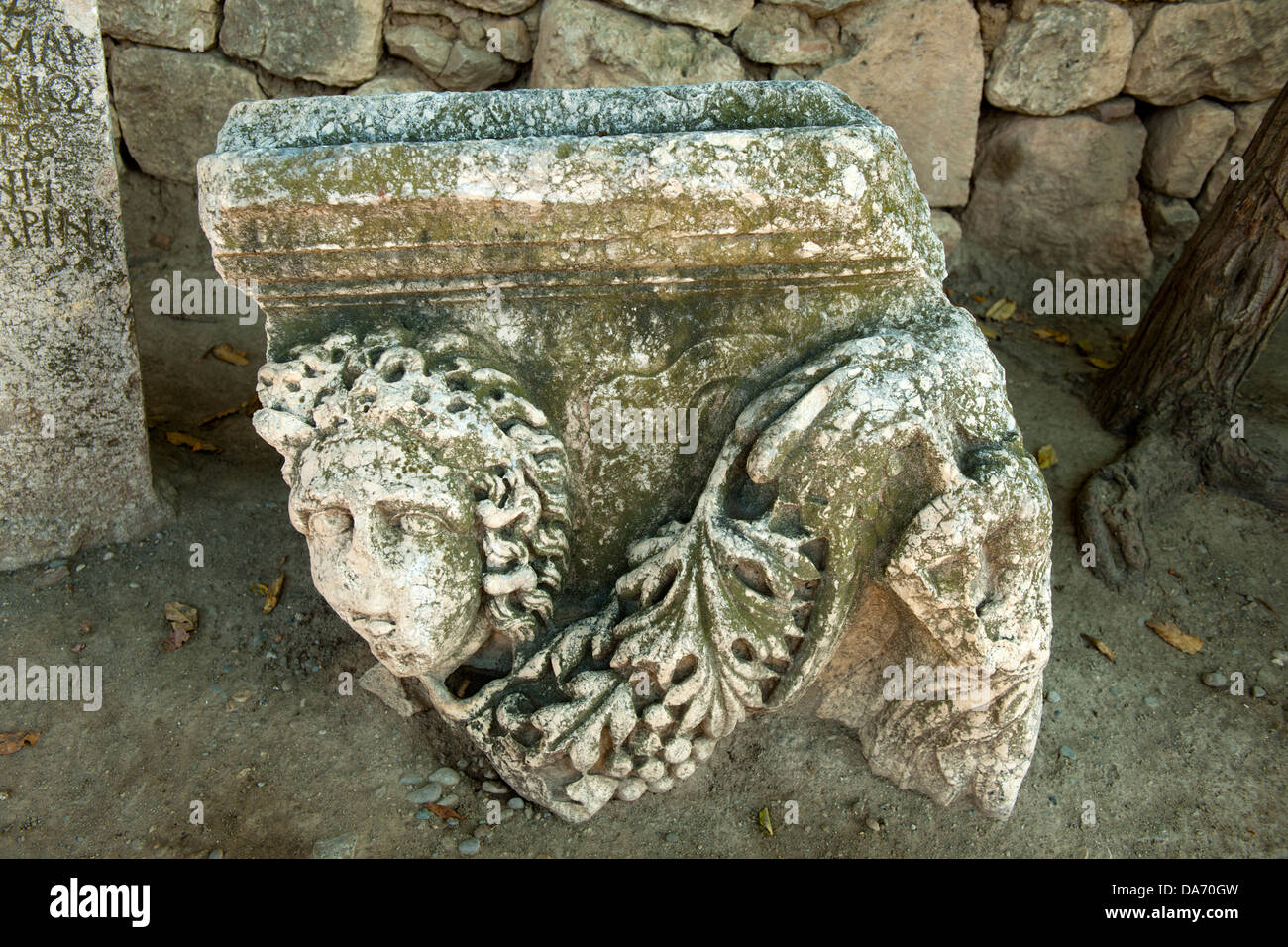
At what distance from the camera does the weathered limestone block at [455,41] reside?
11.4ft

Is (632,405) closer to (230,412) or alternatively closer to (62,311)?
(62,311)

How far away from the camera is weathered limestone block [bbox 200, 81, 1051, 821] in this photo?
181cm

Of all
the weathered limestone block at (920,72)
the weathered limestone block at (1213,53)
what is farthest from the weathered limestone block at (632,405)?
the weathered limestone block at (1213,53)

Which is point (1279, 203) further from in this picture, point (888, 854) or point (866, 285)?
point (888, 854)

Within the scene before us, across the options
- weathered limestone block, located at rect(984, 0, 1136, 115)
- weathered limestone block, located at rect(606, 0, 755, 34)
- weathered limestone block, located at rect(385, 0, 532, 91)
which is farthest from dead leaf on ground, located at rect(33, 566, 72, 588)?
weathered limestone block, located at rect(984, 0, 1136, 115)

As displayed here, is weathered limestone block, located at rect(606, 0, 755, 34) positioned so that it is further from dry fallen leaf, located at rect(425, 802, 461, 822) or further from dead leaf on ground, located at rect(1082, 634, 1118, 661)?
dry fallen leaf, located at rect(425, 802, 461, 822)

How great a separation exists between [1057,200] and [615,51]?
5.67 feet

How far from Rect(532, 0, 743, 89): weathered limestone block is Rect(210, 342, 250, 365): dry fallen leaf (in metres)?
1.35

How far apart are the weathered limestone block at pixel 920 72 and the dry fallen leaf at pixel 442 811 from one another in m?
2.73

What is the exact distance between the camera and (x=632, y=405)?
6.58 ft

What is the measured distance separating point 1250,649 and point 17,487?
3.18 metres

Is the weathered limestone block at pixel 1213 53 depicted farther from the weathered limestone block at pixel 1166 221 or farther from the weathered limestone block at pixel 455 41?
the weathered limestone block at pixel 455 41

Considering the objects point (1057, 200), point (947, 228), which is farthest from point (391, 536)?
point (1057, 200)

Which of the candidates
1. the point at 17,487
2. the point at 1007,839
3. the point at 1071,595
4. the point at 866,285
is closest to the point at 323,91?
the point at 17,487
